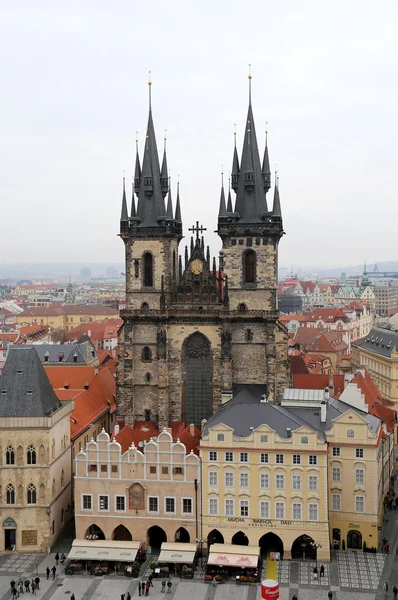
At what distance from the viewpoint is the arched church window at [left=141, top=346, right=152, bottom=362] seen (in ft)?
261

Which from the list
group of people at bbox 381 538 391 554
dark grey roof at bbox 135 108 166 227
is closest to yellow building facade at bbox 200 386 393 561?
group of people at bbox 381 538 391 554

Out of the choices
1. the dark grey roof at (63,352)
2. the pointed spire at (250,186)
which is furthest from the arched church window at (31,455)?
the dark grey roof at (63,352)

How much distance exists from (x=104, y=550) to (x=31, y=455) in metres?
10.9

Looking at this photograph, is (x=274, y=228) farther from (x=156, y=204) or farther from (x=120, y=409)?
(x=120, y=409)

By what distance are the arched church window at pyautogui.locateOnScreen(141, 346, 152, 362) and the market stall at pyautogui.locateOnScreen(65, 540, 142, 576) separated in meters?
23.7

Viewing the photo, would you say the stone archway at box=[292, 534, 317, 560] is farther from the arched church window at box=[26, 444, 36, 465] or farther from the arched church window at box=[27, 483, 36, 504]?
the arched church window at box=[26, 444, 36, 465]

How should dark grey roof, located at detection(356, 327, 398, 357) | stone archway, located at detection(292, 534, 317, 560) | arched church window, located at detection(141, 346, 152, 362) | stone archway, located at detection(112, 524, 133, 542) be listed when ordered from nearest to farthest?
stone archway, located at detection(292, 534, 317, 560)
stone archway, located at detection(112, 524, 133, 542)
arched church window, located at detection(141, 346, 152, 362)
dark grey roof, located at detection(356, 327, 398, 357)

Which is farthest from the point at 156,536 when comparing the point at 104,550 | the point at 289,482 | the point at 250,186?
the point at 250,186

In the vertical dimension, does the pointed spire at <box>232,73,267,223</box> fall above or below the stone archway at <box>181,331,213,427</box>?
above

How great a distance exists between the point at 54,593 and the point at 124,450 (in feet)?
49.9

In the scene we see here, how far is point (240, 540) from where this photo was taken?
203 ft

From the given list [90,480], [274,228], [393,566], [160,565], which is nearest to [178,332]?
[274,228]

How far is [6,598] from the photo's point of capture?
5416 centimetres

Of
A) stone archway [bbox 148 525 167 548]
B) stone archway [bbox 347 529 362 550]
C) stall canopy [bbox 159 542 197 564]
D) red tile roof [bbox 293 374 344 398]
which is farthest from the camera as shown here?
red tile roof [bbox 293 374 344 398]
